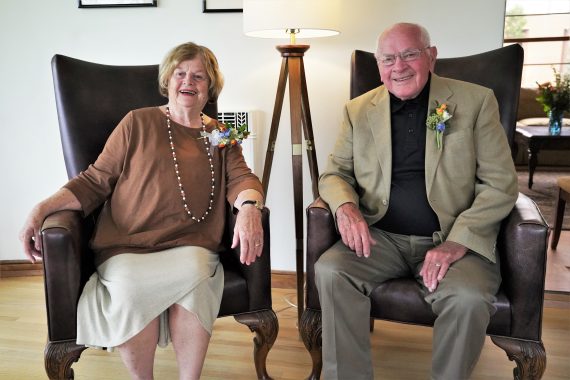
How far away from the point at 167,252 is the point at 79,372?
71 cm

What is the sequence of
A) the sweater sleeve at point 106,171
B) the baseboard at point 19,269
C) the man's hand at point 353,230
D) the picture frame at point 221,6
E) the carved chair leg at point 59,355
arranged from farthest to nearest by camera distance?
1. the baseboard at point 19,269
2. the picture frame at point 221,6
3. the sweater sleeve at point 106,171
4. the man's hand at point 353,230
5. the carved chair leg at point 59,355

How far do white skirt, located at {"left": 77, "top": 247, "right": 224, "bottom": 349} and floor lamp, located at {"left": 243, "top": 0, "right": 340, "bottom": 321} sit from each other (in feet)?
2.32

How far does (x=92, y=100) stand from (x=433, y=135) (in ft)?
4.32

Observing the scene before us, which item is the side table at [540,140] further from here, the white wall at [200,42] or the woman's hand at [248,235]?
the woman's hand at [248,235]

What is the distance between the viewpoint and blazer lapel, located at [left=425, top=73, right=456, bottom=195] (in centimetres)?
186

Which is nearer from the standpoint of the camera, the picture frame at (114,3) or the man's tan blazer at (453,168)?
the man's tan blazer at (453,168)

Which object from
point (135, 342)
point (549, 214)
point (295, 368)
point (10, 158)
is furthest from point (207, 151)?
point (549, 214)

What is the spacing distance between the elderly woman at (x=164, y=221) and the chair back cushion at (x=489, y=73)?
2.03ft

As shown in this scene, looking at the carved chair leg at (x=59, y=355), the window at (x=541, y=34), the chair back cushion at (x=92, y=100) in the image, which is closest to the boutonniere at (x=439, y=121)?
the chair back cushion at (x=92, y=100)

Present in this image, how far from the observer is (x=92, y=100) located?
2.19 metres

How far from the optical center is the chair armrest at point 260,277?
5.95 ft

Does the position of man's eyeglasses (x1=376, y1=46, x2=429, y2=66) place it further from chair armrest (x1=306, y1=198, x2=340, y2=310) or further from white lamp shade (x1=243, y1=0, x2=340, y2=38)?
chair armrest (x1=306, y1=198, x2=340, y2=310)

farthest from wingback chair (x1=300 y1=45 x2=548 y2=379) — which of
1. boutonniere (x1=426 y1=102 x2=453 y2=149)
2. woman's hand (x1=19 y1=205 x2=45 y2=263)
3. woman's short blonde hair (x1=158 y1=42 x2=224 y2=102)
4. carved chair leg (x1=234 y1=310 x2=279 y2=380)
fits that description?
woman's hand (x1=19 y1=205 x2=45 y2=263)

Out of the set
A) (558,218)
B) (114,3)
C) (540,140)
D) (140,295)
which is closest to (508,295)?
(140,295)
